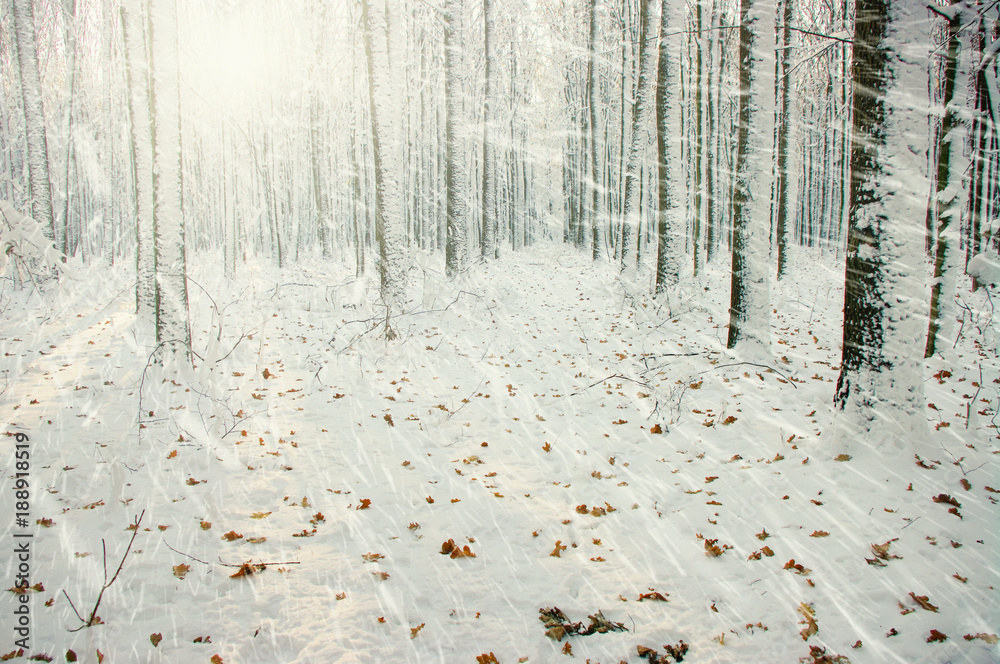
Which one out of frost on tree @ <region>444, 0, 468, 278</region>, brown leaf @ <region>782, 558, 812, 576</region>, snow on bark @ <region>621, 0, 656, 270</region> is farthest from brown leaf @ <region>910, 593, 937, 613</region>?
frost on tree @ <region>444, 0, 468, 278</region>

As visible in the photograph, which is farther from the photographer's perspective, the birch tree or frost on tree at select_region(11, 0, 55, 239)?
the birch tree

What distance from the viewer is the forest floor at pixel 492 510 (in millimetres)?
2672

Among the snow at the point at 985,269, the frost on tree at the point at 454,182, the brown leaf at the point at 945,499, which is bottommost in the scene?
the brown leaf at the point at 945,499

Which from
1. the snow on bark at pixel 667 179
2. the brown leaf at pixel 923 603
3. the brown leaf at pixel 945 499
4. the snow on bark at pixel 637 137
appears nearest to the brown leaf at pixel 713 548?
the brown leaf at pixel 923 603

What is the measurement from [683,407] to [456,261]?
7.15 metres

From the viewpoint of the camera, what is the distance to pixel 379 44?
8.84m

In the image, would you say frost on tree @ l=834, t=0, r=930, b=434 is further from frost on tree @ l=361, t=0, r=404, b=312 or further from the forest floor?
frost on tree @ l=361, t=0, r=404, b=312

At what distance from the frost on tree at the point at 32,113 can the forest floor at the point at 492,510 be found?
715 centimetres

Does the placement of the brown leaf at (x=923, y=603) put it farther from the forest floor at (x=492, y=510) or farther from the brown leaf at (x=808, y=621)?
the brown leaf at (x=808, y=621)

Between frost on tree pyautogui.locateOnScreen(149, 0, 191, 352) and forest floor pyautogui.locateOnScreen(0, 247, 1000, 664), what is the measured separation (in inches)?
27.3

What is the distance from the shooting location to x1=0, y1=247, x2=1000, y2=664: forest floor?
2.67 m

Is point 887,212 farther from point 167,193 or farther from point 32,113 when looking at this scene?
point 32,113

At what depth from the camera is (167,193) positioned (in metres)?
6.68

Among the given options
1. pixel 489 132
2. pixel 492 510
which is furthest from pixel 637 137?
pixel 492 510
